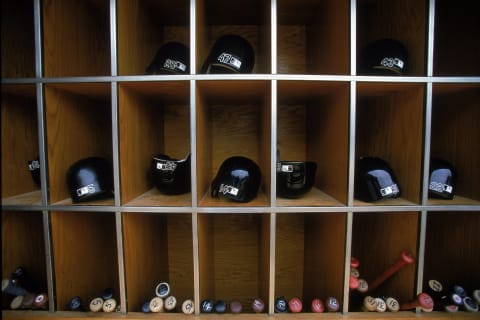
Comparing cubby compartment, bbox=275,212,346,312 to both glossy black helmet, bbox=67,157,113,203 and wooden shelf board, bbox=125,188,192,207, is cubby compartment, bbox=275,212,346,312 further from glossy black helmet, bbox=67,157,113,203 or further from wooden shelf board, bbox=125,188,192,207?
glossy black helmet, bbox=67,157,113,203

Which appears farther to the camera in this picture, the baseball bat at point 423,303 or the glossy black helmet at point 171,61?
the glossy black helmet at point 171,61

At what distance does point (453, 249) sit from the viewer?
89cm

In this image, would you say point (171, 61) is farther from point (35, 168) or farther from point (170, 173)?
point (35, 168)

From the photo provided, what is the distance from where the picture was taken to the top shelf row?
0.71 m

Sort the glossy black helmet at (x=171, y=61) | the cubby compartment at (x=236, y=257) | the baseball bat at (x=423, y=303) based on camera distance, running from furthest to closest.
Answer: the cubby compartment at (x=236, y=257) < the glossy black helmet at (x=171, y=61) < the baseball bat at (x=423, y=303)

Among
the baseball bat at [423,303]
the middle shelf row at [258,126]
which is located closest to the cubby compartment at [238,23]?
the middle shelf row at [258,126]

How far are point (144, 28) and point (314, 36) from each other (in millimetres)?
756

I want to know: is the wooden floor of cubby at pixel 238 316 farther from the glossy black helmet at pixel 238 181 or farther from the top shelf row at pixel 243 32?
the top shelf row at pixel 243 32

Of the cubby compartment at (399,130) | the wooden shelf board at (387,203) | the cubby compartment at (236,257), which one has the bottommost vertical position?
the cubby compartment at (236,257)

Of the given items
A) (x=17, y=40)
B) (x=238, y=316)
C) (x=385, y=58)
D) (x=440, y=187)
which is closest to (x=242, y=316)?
(x=238, y=316)

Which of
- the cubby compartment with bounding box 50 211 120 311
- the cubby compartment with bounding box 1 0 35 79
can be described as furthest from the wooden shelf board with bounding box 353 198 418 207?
the cubby compartment with bounding box 1 0 35 79

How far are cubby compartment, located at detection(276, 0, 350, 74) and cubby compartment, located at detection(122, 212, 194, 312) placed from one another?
36.7 inches

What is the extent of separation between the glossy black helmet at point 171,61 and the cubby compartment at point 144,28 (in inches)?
3.2

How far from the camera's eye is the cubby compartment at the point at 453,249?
2.72 ft
